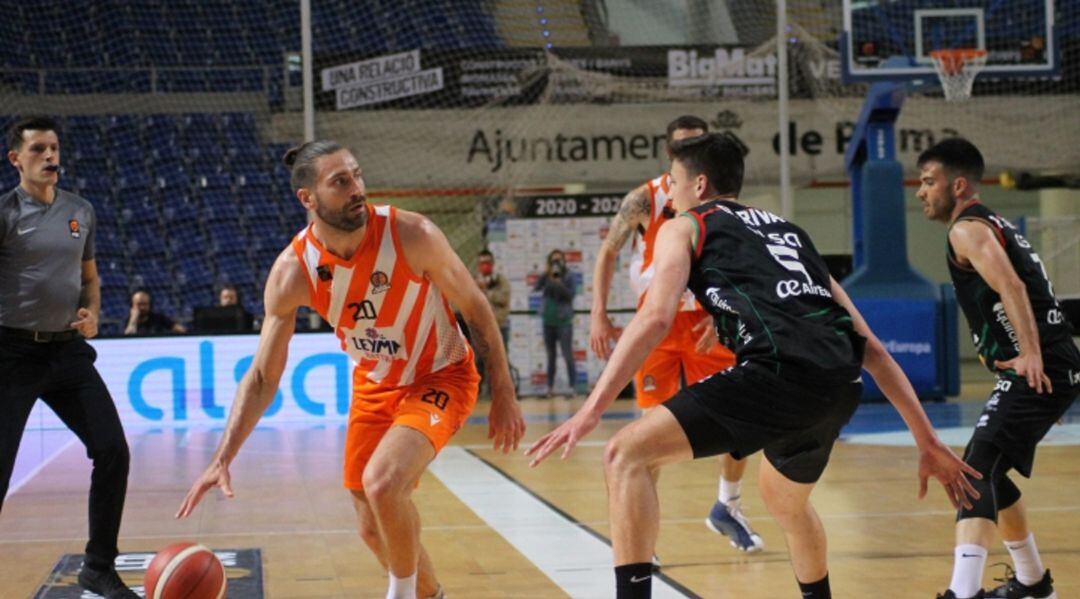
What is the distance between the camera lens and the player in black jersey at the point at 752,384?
4.26 m

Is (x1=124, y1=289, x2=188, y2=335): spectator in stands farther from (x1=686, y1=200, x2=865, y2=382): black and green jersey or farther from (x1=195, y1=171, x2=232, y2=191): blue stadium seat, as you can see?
(x1=686, y1=200, x2=865, y2=382): black and green jersey

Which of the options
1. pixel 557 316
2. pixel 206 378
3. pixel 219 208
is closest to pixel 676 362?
pixel 206 378

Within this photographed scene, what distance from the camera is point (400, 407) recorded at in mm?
5430

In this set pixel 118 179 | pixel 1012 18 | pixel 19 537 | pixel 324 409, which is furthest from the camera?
pixel 118 179

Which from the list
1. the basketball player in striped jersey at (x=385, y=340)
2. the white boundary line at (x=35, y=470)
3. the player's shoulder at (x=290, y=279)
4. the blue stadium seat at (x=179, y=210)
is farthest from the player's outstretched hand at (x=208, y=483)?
the blue stadium seat at (x=179, y=210)

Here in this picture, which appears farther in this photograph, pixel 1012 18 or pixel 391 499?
pixel 1012 18

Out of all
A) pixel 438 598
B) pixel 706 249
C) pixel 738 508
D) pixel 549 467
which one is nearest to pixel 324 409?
pixel 549 467

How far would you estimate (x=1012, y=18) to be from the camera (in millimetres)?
18266

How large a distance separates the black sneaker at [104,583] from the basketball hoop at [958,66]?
38.2ft

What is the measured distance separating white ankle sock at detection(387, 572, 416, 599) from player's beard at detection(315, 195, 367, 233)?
128 cm

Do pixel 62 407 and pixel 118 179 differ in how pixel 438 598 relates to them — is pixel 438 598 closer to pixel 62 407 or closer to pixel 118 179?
pixel 62 407

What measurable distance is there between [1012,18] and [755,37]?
3422 millimetres

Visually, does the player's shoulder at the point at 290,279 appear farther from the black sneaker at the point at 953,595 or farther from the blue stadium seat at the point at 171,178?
the blue stadium seat at the point at 171,178

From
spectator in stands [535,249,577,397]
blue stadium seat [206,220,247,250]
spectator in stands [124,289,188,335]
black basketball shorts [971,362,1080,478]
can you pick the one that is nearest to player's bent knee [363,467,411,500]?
A: black basketball shorts [971,362,1080,478]
